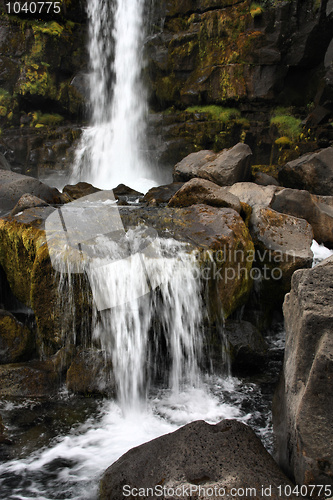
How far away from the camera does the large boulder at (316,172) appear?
8.95 meters

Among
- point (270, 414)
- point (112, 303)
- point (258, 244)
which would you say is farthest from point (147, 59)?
point (270, 414)

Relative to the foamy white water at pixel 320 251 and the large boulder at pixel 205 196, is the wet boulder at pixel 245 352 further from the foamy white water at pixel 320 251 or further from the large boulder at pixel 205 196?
the foamy white water at pixel 320 251

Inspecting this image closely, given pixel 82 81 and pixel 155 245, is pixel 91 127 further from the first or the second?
pixel 155 245

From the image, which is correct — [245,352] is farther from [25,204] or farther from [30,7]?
[30,7]

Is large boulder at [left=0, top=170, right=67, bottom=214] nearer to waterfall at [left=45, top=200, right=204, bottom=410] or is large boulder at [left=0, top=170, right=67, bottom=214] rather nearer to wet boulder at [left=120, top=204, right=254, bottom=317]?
wet boulder at [left=120, top=204, right=254, bottom=317]

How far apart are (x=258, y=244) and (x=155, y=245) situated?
1.72 m

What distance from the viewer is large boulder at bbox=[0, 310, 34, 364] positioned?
427 cm

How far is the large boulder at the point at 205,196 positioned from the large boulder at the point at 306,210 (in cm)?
149

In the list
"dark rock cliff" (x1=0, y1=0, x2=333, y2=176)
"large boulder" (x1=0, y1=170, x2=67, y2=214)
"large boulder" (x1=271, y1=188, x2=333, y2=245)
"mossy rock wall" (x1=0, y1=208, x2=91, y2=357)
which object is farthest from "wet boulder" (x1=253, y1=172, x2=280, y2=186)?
"mossy rock wall" (x1=0, y1=208, x2=91, y2=357)

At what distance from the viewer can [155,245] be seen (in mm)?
4676

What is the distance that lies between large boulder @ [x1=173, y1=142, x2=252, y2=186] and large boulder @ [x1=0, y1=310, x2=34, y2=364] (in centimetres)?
618

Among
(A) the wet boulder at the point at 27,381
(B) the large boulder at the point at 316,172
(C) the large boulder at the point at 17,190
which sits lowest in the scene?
(A) the wet boulder at the point at 27,381

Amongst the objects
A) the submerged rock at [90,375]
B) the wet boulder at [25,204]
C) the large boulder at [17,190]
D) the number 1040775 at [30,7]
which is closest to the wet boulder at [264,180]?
the large boulder at [17,190]

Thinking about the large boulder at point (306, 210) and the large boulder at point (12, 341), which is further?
the large boulder at point (306, 210)
